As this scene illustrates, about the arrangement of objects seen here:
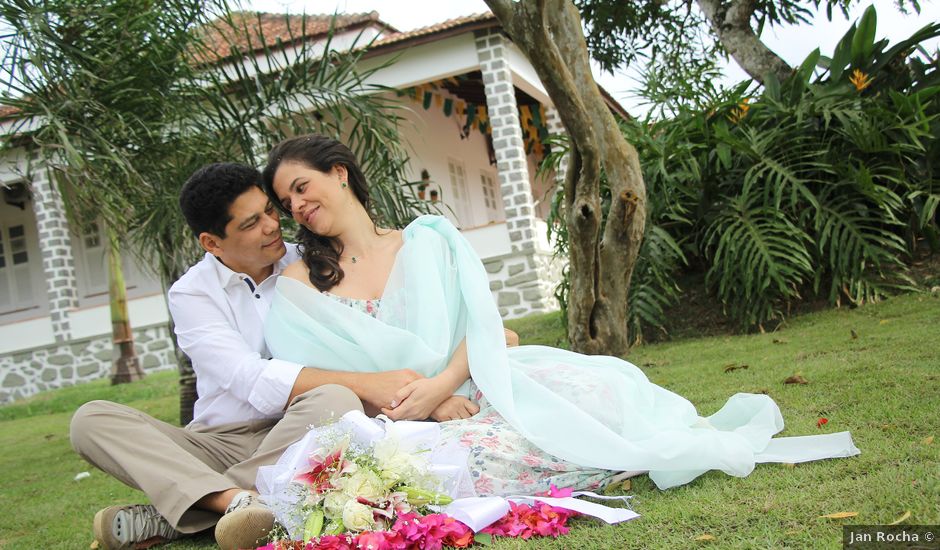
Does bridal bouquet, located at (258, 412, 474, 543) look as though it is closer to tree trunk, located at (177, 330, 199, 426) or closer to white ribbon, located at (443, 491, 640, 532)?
white ribbon, located at (443, 491, 640, 532)

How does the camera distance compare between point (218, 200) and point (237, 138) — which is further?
point (237, 138)

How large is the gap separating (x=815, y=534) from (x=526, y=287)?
9.44 m

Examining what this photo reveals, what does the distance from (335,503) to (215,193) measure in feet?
4.31

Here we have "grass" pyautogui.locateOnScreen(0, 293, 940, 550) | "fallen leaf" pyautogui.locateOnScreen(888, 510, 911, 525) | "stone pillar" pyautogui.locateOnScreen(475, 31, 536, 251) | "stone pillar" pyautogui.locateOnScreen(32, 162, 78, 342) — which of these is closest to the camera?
"fallen leaf" pyautogui.locateOnScreen(888, 510, 911, 525)

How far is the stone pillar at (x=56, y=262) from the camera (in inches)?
483

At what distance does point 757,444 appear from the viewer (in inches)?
98.8

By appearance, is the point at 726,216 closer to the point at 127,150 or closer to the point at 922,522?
the point at 127,150


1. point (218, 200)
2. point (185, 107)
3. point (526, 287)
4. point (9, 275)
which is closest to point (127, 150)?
point (185, 107)

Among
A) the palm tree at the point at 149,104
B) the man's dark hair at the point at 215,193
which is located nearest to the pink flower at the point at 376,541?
the man's dark hair at the point at 215,193

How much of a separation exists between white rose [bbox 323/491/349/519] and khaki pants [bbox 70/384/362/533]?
15.5 inches

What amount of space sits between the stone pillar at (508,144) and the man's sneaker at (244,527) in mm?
8996

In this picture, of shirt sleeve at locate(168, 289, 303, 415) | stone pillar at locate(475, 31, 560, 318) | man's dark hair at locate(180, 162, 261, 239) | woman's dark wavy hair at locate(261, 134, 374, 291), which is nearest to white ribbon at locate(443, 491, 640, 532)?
shirt sleeve at locate(168, 289, 303, 415)

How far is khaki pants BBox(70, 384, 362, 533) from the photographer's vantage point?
2.46 m

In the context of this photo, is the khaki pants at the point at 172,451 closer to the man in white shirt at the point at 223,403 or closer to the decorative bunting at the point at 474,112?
the man in white shirt at the point at 223,403
